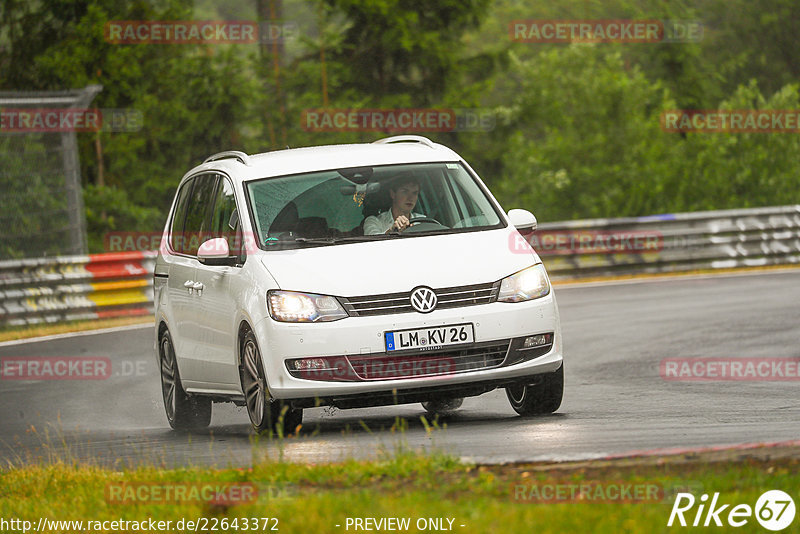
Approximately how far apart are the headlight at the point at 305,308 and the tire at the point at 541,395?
1.37 meters

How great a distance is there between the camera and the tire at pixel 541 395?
9023 mm

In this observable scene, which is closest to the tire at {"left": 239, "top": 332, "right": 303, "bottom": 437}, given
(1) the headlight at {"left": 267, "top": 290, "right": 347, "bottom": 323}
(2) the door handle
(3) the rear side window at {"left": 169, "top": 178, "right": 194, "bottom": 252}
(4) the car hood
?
(1) the headlight at {"left": 267, "top": 290, "right": 347, "bottom": 323}

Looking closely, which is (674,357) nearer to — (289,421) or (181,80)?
(289,421)

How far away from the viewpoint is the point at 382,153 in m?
9.94

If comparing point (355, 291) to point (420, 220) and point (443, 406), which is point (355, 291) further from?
point (443, 406)

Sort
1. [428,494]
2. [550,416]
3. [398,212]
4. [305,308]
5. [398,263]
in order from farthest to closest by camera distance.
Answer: [398,212]
[550,416]
[398,263]
[305,308]
[428,494]

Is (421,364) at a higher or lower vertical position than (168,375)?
higher

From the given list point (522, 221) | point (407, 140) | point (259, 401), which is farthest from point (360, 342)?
point (407, 140)

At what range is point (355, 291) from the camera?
27.2 ft

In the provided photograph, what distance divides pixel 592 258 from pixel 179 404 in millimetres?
13859

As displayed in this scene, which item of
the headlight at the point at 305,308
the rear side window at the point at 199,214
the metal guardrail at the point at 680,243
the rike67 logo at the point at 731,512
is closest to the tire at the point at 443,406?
the rear side window at the point at 199,214

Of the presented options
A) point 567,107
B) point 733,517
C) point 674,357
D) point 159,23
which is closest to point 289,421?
point 733,517

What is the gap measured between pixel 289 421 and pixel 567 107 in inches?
1435

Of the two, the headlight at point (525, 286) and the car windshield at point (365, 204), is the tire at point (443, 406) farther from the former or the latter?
the headlight at point (525, 286)
